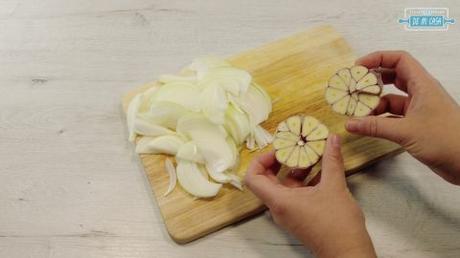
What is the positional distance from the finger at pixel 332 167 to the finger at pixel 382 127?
113 millimetres

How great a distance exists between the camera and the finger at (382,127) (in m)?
1.13

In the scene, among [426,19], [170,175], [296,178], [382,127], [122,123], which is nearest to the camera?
[382,127]

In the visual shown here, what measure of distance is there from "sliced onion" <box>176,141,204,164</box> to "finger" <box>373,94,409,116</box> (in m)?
0.52

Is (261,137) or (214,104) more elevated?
(214,104)

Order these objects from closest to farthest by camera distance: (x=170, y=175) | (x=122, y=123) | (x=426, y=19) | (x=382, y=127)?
1. (x=382, y=127)
2. (x=170, y=175)
3. (x=122, y=123)
4. (x=426, y=19)

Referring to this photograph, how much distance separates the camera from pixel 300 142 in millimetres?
1179

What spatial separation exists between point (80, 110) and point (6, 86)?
32cm

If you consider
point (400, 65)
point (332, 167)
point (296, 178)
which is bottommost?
point (296, 178)

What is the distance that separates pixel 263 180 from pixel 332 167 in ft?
0.56

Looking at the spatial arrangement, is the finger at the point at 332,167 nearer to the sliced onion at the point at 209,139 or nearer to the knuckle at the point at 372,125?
the knuckle at the point at 372,125

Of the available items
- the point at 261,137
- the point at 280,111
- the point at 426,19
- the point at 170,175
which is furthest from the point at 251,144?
the point at 426,19

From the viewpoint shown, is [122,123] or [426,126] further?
[122,123]

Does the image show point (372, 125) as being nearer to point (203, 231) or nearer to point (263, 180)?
point (263, 180)

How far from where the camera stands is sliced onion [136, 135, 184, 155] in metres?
1.35
